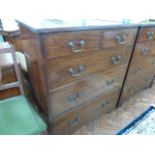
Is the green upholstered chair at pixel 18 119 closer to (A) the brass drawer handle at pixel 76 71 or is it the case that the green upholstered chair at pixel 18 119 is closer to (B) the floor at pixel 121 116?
(A) the brass drawer handle at pixel 76 71

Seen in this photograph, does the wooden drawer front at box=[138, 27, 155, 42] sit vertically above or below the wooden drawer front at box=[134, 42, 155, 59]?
above

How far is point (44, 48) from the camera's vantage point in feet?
2.37

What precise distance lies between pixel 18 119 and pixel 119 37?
2.95 ft

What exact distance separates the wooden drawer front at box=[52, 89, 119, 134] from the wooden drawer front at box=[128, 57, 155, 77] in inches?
10.6

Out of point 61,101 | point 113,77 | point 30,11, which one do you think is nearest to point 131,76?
point 113,77

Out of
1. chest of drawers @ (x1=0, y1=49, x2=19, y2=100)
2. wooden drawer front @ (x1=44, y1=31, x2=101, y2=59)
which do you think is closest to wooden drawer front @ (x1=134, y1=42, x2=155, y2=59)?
wooden drawer front @ (x1=44, y1=31, x2=101, y2=59)

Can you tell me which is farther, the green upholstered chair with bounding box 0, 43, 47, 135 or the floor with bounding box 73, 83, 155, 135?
the floor with bounding box 73, 83, 155, 135

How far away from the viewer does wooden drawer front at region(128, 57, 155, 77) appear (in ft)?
4.62

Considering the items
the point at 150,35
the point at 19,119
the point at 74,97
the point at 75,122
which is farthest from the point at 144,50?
the point at 19,119

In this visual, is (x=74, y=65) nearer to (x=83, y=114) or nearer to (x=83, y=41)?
(x=83, y=41)

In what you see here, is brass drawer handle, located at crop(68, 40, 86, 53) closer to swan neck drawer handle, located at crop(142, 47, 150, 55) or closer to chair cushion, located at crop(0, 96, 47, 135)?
chair cushion, located at crop(0, 96, 47, 135)

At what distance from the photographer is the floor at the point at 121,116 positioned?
1434 millimetres

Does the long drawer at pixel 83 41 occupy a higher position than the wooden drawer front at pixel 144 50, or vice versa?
the long drawer at pixel 83 41

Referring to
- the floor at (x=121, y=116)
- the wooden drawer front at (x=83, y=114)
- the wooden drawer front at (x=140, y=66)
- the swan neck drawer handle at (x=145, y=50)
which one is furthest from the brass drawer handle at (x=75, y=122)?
the swan neck drawer handle at (x=145, y=50)
